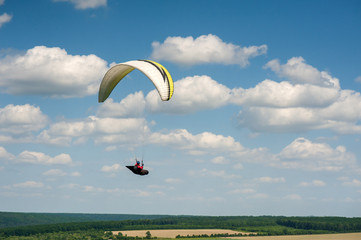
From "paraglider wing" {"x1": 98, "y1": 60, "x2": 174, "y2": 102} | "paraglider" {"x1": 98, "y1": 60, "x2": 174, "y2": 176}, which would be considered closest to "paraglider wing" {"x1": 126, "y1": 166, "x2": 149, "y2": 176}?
"paraglider" {"x1": 98, "y1": 60, "x2": 174, "y2": 176}

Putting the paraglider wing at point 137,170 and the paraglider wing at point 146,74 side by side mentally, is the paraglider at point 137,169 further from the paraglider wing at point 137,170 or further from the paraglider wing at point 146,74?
the paraglider wing at point 146,74

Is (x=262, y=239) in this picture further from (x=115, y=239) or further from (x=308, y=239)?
(x=115, y=239)

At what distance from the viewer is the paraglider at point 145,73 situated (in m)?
41.9

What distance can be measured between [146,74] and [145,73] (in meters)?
0.16

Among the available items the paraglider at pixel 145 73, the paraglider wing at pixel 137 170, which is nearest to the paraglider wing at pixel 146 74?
the paraglider at pixel 145 73

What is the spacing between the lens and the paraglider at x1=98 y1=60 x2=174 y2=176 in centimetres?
4194

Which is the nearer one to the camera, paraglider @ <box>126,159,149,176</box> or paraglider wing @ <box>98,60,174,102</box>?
paraglider wing @ <box>98,60,174,102</box>

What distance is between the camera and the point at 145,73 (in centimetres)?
4288

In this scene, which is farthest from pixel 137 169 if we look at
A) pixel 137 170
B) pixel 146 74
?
pixel 146 74

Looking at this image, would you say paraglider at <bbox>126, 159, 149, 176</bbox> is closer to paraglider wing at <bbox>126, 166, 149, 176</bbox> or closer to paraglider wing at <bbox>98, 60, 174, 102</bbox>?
paraglider wing at <bbox>126, 166, 149, 176</bbox>

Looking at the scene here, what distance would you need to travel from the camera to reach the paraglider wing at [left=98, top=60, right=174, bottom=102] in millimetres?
41875

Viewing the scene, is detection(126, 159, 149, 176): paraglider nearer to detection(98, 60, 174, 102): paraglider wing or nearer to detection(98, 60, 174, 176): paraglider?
detection(98, 60, 174, 176): paraglider

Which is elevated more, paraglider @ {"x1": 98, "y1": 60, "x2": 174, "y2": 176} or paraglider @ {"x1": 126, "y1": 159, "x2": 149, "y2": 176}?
paraglider @ {"x1": 98, "y1": 60, "x2": 174, "y2": 176}

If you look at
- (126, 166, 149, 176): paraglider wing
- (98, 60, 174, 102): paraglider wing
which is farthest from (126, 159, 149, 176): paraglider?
(98, 60, 174, 102): paraglider wing
